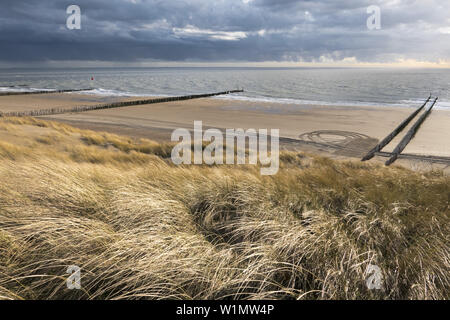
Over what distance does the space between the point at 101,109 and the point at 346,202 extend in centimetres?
3750

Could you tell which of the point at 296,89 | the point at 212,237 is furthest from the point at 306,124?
the point at 296,89

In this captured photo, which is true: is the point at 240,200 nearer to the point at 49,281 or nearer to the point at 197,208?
the point at 197,208

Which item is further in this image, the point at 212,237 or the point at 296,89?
the point at 296,89

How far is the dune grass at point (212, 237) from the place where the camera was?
281cm

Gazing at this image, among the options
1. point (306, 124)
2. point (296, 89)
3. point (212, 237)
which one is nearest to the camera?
point (212, 237)

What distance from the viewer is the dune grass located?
281 cm

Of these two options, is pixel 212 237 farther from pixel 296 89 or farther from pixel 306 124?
pixel 296 89

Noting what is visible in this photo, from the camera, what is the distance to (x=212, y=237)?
4.06 m

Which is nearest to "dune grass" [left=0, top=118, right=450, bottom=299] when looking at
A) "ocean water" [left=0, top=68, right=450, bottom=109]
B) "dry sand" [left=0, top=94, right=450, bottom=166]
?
"dry sand" [left=0, top=94, right=450, bottom=166]

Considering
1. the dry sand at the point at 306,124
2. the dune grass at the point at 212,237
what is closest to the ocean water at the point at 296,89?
the dry sand at the point at 306,124

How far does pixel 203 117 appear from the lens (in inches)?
1276

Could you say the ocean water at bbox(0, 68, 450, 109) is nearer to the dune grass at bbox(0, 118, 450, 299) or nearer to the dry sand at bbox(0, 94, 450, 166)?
the dry sand at bbox(0, 94, 450, 166)
